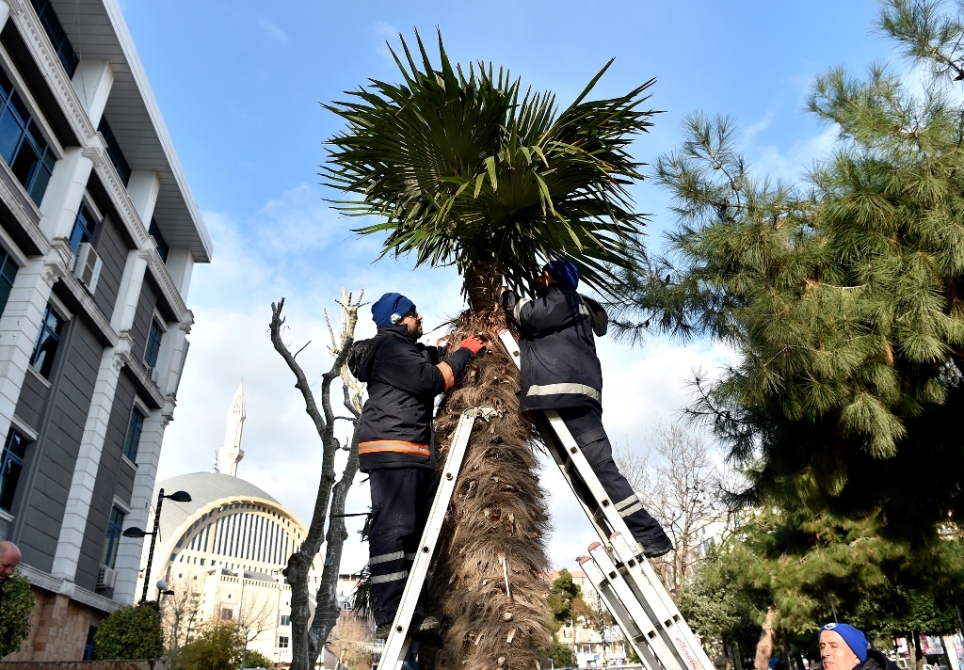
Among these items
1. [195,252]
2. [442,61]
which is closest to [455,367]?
[442,61]

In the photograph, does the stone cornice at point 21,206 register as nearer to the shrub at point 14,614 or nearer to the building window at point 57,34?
the building window at point 57,34

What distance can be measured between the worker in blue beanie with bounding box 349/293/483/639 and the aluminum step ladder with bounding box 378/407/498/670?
13cm

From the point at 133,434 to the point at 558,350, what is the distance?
24951 mm

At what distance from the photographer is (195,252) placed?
2855 centimetres

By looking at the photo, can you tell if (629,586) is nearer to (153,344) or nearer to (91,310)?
(91,310)

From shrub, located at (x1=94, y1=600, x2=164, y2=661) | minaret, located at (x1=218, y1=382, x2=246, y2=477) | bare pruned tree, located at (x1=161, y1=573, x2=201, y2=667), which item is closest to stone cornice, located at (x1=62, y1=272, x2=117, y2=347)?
shrub, located at (x1=94, y1=600, x2=164, y2=661)

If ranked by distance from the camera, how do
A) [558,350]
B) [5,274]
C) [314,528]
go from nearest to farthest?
1. [558,350]
2. [314,528]
3. [5,274]

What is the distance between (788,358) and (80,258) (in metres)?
19.4

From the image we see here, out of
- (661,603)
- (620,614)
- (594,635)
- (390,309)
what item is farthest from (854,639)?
(594,635)

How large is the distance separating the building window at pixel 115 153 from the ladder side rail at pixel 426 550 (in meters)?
21.5

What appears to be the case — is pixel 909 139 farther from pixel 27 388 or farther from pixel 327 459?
pixel 27 388

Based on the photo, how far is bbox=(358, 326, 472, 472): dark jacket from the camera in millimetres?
4027

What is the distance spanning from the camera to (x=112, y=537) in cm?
2331

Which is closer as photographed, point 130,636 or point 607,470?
point 607,470
